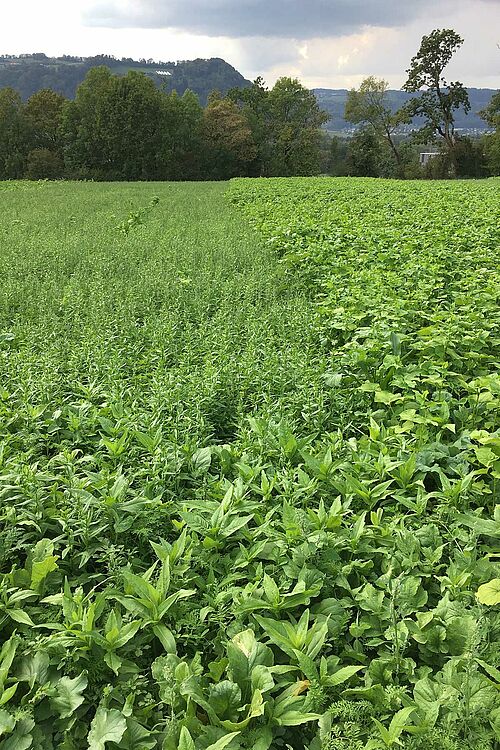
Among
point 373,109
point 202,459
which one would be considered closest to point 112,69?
point 373,109

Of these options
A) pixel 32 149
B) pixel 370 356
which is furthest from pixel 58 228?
pixel 32 149

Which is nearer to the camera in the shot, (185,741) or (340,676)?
(185,741)

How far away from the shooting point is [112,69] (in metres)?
151

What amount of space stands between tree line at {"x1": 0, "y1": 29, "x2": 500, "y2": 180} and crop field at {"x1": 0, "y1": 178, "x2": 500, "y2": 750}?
45941 millimetres

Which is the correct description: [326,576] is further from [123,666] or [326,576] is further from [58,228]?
[58,228]

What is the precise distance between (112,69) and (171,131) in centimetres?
12042

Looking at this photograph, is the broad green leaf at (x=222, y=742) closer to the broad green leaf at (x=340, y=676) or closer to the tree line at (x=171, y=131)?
the broad green leaf at (x=340, y=676)

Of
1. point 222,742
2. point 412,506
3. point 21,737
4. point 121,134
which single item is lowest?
point 21,737

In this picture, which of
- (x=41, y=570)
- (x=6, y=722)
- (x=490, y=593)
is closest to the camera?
(x=6, y=722)

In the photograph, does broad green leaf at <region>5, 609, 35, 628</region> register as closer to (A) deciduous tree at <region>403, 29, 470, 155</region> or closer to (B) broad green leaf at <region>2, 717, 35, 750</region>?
(B) broad green leaf at <region>2, 717, 35, 750</region>

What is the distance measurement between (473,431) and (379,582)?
1.40 meters

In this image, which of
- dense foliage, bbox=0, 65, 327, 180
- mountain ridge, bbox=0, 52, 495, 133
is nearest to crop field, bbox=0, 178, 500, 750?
dense foliage, bbox=0, 65, 327, 180

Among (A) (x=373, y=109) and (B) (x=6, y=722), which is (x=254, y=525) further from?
(A) (x=373, y=109)

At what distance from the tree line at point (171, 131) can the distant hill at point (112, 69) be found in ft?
205
